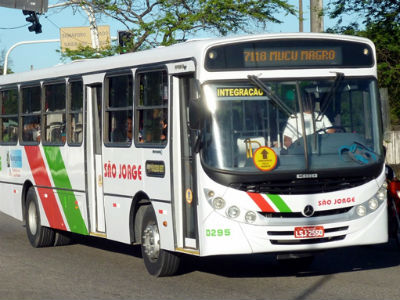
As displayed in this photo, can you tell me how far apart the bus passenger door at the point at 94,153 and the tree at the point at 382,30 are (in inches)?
411

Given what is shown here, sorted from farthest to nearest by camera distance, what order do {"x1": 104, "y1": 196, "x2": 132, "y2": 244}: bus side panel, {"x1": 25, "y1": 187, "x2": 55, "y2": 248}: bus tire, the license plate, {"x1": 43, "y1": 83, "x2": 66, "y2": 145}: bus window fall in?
{"x1": 25, "y1": 187, "x2": 55, "y2": 248}: bus tire
{"x1": 43, "y1": 83, "x2": 66, "y2": 145}: bus window
{"x1": 104, "y1": 196, "x2": 132, "y2": 244}: bus side panel
the license plate

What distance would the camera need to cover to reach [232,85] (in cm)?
1067

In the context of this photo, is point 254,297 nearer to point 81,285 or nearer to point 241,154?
point 241,154

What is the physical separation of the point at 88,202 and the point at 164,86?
2956 millimetres

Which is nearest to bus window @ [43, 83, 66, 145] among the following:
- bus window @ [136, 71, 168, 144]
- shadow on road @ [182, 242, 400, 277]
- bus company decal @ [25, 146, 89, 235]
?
bus company decal @ [25, 146, 89, 235]

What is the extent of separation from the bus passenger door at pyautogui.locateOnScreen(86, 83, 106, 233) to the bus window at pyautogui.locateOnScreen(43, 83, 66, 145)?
1.09 meters

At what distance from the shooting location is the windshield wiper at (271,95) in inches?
421

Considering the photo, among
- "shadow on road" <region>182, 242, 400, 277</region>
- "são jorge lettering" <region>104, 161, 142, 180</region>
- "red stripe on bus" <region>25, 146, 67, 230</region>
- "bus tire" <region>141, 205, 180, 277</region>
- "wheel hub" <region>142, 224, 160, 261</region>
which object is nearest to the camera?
"bus tire" <region>141, 205, 180, 277</region>

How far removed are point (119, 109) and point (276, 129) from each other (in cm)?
301

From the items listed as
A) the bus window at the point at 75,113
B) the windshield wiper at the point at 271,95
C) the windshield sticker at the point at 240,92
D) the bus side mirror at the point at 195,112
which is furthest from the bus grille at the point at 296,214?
the bus window at the point at 75,113

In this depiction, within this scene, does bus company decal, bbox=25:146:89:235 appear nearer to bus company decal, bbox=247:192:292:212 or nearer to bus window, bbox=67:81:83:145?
bus window, bbox=67:81:83:145

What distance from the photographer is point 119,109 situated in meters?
13.0

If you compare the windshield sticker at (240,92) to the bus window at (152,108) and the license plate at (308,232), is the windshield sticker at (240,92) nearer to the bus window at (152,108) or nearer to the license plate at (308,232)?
the bus window at (152,108)

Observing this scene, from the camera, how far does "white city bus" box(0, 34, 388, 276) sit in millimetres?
10547
